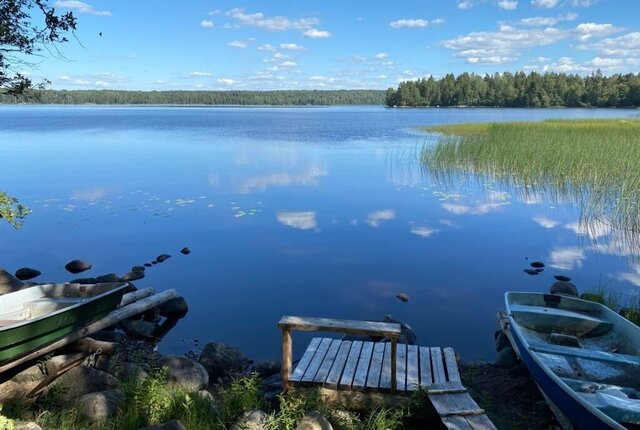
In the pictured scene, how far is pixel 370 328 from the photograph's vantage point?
5.88 metres

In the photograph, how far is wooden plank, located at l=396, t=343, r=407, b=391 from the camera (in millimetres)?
6027

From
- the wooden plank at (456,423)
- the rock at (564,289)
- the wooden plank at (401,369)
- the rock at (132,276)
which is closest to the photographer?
the wooden plank at (456,423)

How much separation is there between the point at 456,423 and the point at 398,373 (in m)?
1.16

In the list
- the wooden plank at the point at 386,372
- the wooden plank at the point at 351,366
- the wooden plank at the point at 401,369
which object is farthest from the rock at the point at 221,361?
the wooden plank at the point at 401,369

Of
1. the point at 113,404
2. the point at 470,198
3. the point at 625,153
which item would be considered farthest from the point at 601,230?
the point at 113,404

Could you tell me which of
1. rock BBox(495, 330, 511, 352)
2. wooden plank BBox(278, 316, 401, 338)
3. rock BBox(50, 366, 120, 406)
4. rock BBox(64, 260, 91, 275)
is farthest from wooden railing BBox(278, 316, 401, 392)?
rock BBox(64, 260, 91, 275)

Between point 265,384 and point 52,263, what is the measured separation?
849 centimetres

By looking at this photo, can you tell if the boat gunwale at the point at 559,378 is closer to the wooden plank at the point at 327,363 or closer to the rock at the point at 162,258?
the wooden plank at the point at 327,363

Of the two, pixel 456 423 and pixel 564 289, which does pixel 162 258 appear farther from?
pixel 456 423

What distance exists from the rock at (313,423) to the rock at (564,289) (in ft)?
23.2

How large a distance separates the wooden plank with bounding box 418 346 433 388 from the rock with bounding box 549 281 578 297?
4774 millimetres

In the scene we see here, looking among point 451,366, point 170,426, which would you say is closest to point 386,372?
point 451,366

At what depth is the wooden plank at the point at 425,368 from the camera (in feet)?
20.3

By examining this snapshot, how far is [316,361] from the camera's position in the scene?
6613 millimetres
